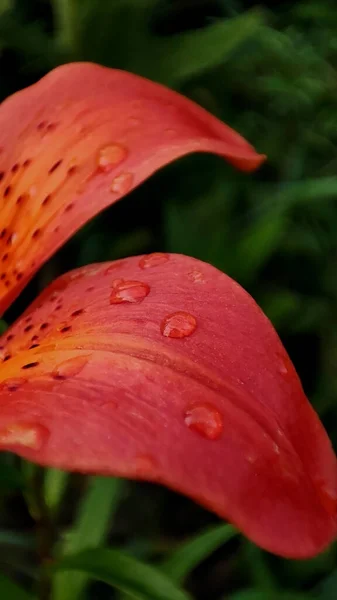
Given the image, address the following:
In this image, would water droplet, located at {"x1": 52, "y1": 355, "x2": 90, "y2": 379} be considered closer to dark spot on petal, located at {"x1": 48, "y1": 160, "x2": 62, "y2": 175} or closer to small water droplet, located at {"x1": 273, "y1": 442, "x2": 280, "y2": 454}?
small water droplet, located at {"x1": 273, "y1": 442, "x2": 280, "y2": 454}

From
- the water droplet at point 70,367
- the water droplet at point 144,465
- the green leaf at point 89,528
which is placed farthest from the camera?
the green leaf at point 89,528

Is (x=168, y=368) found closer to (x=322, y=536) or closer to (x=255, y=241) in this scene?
(x=322, y=536)

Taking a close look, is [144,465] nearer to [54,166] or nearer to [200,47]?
[54,166]

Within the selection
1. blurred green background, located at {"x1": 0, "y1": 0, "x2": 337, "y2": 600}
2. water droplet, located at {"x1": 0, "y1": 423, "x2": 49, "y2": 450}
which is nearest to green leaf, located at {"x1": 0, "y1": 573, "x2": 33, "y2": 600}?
blurred green background, located at {"x1": 0, "y1": 0, "x2": 337, "y2": 600}

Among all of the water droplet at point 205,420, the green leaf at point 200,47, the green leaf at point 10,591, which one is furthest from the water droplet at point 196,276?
the green leaf at point 200,47

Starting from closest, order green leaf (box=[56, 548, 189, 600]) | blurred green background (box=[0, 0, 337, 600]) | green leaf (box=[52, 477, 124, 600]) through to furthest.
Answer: green leaf (box=[56, 548, 189, 600]), green leaf (box=[52, 477, 124, 600]), blurred green background (box=[0, 0, 337, 600])

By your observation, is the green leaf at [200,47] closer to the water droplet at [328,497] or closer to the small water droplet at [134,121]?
the small water droplet at [134,121]
